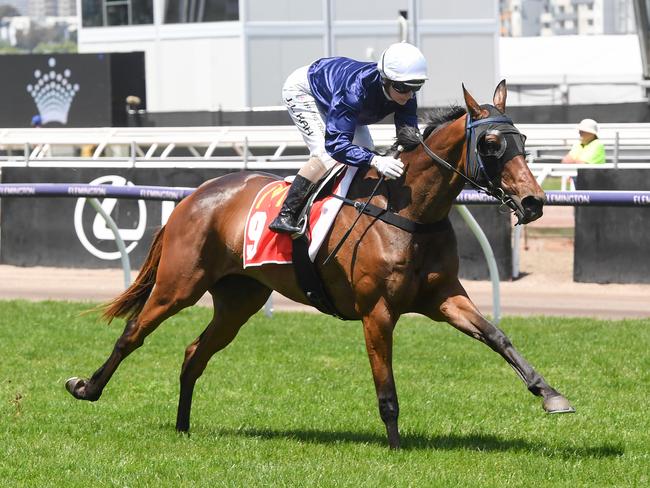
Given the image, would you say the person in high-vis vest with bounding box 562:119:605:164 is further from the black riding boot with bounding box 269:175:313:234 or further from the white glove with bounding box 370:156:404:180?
the white glove with bounding box 370:156:404:180

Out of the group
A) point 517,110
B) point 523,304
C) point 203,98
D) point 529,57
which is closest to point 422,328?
point 523,304

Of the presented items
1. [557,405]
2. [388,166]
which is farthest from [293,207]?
[557,405]

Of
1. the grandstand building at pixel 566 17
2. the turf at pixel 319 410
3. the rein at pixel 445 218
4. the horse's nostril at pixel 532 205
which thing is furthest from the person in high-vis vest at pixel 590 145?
the grandstand building at pixel 566 17

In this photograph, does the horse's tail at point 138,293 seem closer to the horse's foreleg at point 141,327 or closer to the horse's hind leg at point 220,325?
the horse's foreleg at point 141,327

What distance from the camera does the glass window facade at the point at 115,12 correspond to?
110ft

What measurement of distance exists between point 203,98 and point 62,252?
1909cm

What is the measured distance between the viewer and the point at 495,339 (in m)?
5.90

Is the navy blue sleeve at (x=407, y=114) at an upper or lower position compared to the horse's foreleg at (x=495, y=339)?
upper

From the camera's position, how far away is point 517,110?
22109mm

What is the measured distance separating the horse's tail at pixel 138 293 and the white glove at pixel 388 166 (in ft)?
5.30

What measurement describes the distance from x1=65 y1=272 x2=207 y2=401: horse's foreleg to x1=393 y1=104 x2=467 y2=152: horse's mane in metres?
1.43

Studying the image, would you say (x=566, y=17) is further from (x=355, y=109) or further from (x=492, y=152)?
(x=492, y=152)

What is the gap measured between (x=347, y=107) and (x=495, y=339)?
1322 mm

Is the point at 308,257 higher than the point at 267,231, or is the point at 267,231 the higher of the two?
the point at 267,231
